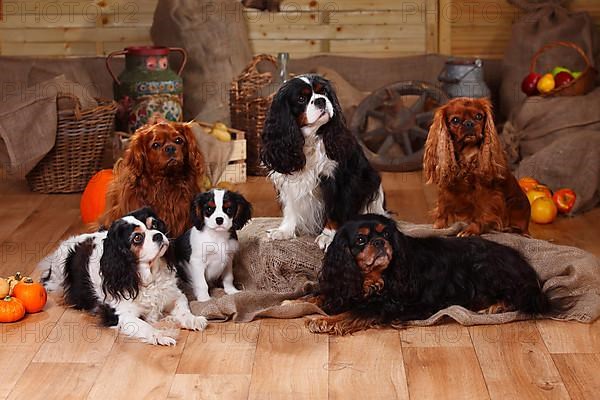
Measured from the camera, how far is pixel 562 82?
721 centimetres

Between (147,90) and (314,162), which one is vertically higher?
(147,90)

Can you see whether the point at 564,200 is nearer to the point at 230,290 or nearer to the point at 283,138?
the point at 283,138

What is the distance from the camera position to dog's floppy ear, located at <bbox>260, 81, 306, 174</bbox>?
4555 mm

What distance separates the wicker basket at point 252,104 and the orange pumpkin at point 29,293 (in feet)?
9.61

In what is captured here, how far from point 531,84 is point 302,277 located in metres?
3.20

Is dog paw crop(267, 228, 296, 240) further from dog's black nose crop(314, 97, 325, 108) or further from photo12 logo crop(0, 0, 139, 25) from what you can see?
photo12 logo crop(0, 0, 139, 25)

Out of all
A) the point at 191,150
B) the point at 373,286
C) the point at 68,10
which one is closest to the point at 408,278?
the point at 373,286

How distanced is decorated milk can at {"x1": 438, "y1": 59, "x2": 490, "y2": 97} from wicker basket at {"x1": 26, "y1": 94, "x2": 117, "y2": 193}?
242 cm

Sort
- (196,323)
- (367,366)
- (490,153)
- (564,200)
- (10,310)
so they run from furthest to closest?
1. (564,200)
2. (490,153)
3. (10,310)
4. (196,323)
5. (367,366)

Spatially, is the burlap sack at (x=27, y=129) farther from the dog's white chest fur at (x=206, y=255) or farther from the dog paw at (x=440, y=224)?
the dog paw at (x=440, y=224)

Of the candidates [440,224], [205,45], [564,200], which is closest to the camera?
[440,224]

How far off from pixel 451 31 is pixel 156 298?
466 cm

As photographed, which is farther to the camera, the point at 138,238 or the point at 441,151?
the point at 441,151

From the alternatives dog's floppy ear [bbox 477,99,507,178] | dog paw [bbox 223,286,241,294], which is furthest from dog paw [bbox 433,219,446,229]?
dog paw [bbox 223,286,241,294]
